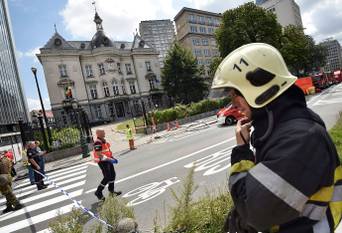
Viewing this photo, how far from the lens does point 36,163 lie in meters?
11.9

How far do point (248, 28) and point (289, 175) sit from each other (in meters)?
48.7

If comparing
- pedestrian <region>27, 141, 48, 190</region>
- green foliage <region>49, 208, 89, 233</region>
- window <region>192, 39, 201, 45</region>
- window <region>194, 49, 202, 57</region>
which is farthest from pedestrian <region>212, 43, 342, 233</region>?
window <region>192, 39, 201, 45</region>

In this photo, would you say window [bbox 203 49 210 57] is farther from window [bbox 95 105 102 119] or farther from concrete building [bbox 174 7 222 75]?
window [bbox 95 105 102 119]

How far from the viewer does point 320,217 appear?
1.38m

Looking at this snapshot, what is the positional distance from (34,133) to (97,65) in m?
40.3

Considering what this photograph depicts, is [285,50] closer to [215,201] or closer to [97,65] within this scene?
[97,65]

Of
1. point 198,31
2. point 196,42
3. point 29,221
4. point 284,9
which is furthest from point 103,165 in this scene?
point 284,9

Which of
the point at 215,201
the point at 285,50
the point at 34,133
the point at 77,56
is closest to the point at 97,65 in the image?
the point at 77,56

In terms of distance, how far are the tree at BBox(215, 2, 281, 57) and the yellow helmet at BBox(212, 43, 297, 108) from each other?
46000 millimetres

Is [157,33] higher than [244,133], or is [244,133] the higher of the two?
[157,33]

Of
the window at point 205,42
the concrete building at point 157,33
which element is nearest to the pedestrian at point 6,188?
the window at point 205,42

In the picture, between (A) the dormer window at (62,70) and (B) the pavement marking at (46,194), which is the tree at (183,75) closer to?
(A) the dormer window at (62,70)

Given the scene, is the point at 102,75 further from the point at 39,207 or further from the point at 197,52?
the point at 39,207

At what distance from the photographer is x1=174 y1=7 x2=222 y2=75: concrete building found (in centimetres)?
8119
